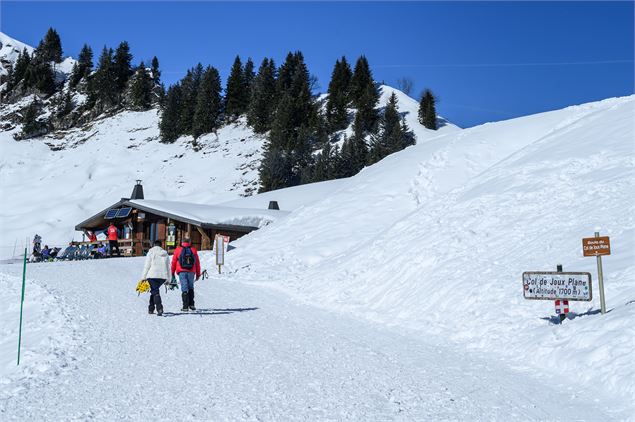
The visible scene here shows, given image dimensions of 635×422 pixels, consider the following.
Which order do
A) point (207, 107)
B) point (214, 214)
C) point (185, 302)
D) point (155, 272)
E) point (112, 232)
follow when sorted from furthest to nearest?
1. point (207, 107)
2. point (214, 214)
3. point (112, 232)
4. point (185, 302)
5. point (155, 272)

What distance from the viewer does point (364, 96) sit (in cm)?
8244

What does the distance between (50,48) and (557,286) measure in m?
147

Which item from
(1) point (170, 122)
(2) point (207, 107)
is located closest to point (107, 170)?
(1) point (170, 122)

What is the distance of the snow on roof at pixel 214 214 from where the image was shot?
34.0 m

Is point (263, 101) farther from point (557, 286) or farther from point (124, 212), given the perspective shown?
point (557, 286)

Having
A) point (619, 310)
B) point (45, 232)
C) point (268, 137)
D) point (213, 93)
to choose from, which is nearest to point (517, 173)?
point (619, 310)

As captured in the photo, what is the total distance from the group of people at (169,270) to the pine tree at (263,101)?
254ft

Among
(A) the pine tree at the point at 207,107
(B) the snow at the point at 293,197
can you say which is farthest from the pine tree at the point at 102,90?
(B) the snow at the point at 293,197

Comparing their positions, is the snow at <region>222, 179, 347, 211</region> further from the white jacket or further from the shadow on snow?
the white jacket

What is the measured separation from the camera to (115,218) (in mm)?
39375

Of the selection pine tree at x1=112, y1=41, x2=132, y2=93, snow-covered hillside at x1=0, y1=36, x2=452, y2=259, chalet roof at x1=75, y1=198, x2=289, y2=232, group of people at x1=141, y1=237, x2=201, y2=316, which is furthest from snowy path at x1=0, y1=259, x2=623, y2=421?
pine tree at x1=112, y1=41, x2=132, y2=93

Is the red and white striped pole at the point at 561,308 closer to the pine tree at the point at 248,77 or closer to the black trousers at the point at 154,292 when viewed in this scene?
the black trousers at the point at 154,292

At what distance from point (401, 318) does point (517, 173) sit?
963 centimetres

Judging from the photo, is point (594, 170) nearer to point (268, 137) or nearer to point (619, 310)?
point (619, 310)
